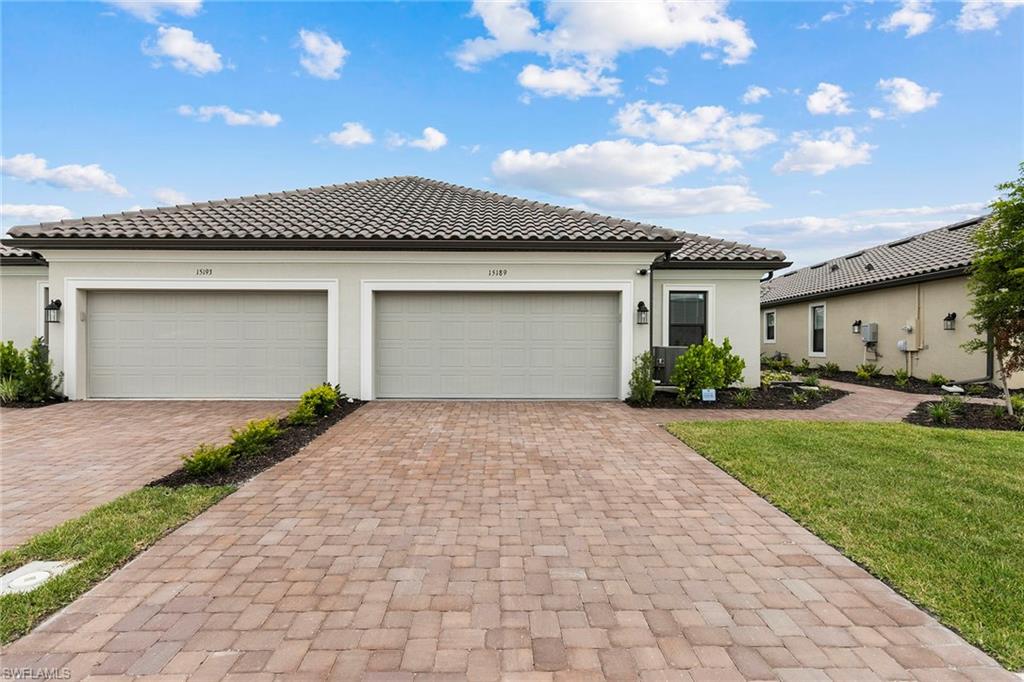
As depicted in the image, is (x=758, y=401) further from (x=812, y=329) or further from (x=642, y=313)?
(x=812, y=329)

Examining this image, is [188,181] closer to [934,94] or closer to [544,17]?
[544,17]

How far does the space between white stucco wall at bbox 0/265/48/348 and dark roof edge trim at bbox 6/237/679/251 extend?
8.53 feet

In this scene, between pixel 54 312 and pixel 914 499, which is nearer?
pixel 914 499

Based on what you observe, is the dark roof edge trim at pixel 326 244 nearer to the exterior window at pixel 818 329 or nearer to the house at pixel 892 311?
the house at pixel 892 311

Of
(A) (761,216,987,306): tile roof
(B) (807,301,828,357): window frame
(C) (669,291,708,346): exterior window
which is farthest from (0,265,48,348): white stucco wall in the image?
(B) (807,301,828,357): window frame

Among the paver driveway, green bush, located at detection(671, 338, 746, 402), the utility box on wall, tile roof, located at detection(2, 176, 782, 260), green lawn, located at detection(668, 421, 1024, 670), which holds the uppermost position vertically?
tile roof, located at detection(2, 176, 782, 260)

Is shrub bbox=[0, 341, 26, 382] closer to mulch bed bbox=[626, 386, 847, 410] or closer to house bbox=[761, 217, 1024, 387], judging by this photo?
mulch bed bbox=[626, 386, 847, 410]

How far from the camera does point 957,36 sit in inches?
371

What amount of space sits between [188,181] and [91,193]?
10.0 feet

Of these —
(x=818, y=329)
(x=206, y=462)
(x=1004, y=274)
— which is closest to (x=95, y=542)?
(x=206, y=462)

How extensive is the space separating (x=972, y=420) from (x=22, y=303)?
66.3 feet

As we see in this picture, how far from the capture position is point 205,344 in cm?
932

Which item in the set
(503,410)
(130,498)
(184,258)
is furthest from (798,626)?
(184,258)

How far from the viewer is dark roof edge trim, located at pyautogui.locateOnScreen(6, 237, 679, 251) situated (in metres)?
8.88
